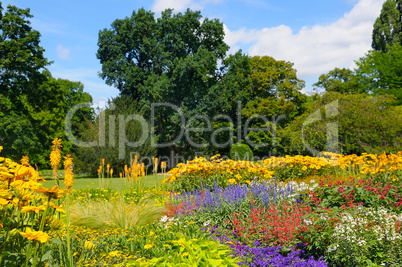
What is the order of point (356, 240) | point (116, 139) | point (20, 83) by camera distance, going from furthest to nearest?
1. point (116, 139)
2. point (20, 83)
3. point (356, 240)

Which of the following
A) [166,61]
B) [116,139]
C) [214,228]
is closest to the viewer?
[214,228]

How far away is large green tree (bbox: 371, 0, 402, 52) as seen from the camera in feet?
103

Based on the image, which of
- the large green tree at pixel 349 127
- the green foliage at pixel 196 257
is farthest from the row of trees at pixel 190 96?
the green foliage at pixel 196 257

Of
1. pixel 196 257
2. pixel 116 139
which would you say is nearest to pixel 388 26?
pixel 116 139

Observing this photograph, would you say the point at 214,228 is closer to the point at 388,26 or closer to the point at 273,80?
the point at 273,80

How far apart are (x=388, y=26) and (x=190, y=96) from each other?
20.9 m

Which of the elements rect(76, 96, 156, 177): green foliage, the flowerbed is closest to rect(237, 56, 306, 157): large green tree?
rect(76, 96, 156, 177): green foliage

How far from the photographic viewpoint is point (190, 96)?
25141 mm

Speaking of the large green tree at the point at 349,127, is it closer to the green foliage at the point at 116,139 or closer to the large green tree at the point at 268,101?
the large green tree at the point at 268,101

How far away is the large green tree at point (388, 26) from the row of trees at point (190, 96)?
0.09 m

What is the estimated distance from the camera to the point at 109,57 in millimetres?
26219

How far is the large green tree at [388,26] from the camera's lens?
103ft

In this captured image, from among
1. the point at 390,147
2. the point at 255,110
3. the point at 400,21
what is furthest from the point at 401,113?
the point at 400,21

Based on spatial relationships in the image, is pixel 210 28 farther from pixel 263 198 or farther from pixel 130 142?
pixel 263 198
